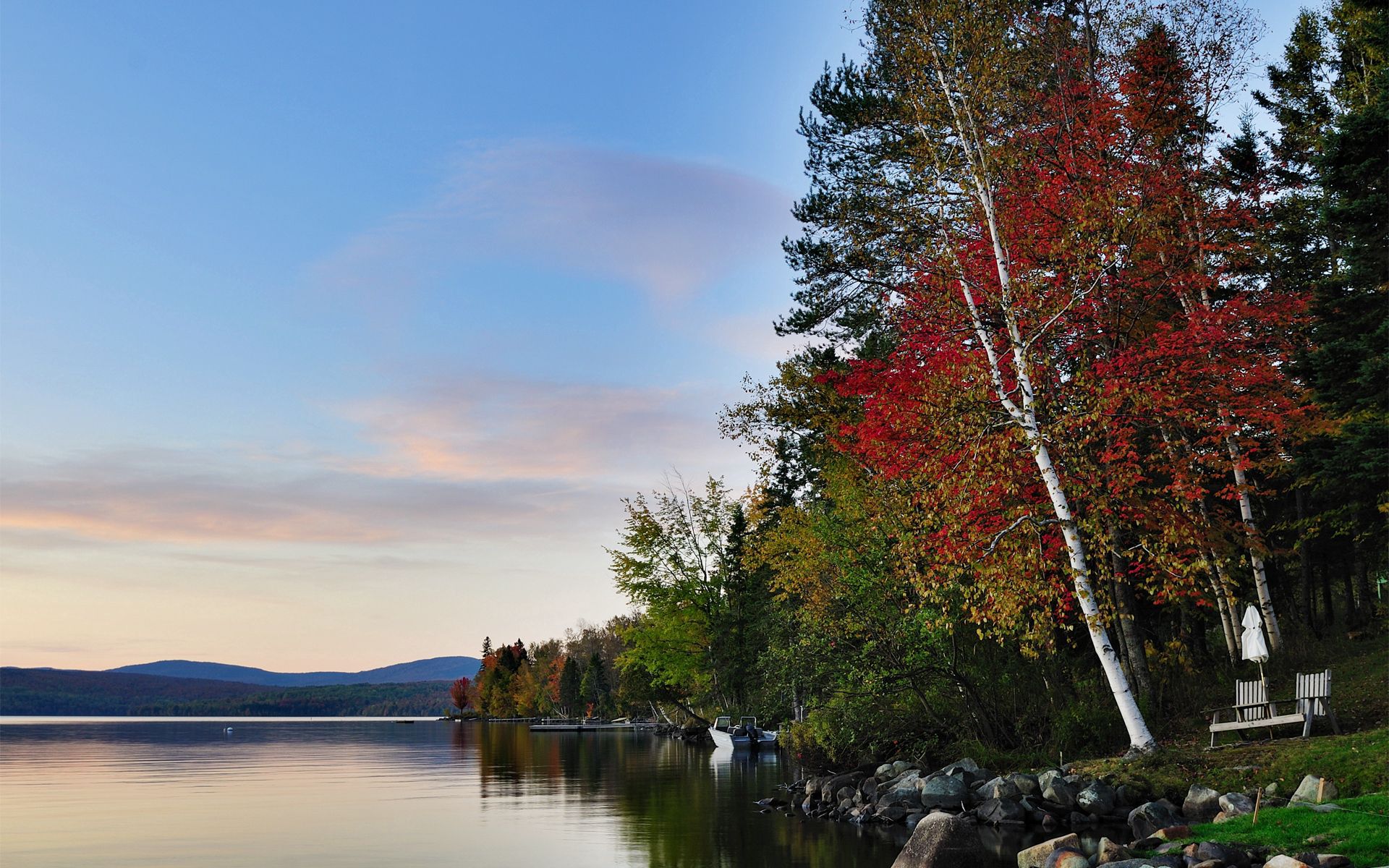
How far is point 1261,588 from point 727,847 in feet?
55.4

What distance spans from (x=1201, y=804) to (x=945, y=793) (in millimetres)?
5171

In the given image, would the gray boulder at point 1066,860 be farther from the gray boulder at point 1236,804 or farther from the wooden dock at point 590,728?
the wooden dock at point 590,728

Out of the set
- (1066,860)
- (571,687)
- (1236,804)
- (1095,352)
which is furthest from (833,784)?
(571,687)

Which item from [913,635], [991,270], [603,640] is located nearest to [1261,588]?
[913,635]

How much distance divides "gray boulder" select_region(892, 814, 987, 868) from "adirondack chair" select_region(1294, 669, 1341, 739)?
7.63 metres

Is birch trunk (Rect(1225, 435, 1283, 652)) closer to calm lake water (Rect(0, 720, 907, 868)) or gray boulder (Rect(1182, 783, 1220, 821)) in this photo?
gray boulder (Rect(1182, 783, 1220, 821))

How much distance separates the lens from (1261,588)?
84.9ft

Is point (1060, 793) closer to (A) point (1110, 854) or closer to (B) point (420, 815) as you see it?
(A) point (1110, 854)

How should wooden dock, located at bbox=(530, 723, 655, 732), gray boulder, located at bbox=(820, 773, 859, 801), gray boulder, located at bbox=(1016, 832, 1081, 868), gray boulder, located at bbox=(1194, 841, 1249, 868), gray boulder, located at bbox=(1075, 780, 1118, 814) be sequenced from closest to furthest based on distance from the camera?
gray boulder, located at bbox=(1194, 841, 1249, 868), gray boulder, located at bbox=(1016, 832, 1081, 868), gray boulder, located at bbox=(1075, 780, 1118, 814), gray boulder, located at bbox=(820, 773, 859, 801), wooden dock, located at bbox=(530, 723, 655, 732)

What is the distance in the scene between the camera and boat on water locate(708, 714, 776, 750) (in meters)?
45.0

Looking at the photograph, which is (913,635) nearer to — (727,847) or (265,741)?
(727,847)

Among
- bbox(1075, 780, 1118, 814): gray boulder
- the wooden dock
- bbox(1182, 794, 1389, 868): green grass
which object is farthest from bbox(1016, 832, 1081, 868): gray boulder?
the wooden dock

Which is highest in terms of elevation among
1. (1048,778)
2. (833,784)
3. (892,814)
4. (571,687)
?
(1048,778)

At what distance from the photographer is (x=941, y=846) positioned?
14141 millimetres
